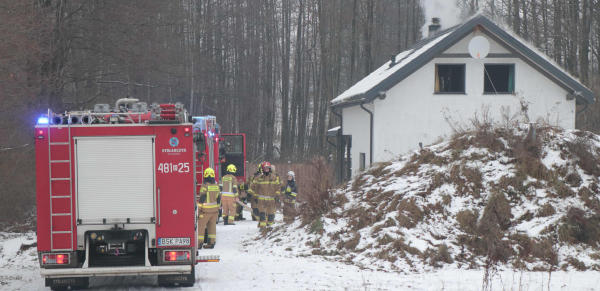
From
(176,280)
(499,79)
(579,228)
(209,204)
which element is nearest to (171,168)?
(176,280)

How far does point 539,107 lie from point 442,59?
150 inches

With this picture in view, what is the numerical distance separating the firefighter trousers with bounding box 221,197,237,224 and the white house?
510 cm

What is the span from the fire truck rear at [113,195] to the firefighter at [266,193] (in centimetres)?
756

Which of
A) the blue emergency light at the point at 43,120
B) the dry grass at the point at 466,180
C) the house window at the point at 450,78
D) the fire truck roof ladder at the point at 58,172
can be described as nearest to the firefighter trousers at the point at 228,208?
the dry grass at the point at 466,180

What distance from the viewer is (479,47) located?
18766mm

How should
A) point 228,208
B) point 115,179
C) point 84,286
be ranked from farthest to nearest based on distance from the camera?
1. point 228,208
2. point 84,286
3. point 115,179

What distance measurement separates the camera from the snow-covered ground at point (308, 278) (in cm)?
853

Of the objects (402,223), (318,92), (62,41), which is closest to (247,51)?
(318,92)

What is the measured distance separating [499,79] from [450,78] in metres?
1.77

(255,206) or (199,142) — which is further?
(255,206)

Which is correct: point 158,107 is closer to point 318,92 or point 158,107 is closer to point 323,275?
point 323,275

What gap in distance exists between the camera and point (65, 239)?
7809mm

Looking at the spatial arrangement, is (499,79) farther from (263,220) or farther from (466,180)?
(263,220)

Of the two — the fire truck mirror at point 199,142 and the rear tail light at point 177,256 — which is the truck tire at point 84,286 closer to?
the rear tail light at point 177,256
